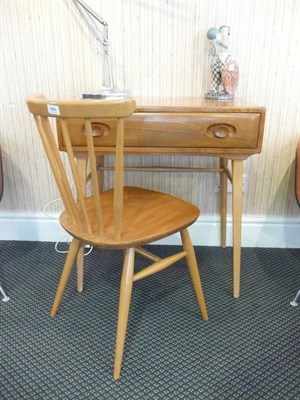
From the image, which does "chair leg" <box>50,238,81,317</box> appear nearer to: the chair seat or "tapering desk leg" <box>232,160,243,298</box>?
the chair seat

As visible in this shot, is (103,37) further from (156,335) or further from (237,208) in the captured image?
(156,335)

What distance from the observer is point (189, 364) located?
1.05m

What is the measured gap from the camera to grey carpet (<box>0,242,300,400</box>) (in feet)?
3.22

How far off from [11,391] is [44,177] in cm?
100

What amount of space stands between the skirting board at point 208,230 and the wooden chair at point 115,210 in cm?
56

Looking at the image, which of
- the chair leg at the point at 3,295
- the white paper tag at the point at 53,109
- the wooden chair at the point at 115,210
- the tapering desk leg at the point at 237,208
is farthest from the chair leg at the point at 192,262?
the chair leg at the point at 3,295

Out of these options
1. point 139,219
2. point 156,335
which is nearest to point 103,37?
point 139,219

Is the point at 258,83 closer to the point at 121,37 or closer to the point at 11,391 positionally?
the point at 121,37

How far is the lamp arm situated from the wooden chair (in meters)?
0.48

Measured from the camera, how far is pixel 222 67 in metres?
1.35

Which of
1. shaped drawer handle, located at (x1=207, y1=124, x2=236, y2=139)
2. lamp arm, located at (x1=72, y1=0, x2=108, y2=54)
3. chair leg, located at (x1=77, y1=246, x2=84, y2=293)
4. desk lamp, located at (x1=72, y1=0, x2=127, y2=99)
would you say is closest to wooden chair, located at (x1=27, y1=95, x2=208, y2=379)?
chair leg, located at (x1=77, y1=246, x2=84, y2=293)

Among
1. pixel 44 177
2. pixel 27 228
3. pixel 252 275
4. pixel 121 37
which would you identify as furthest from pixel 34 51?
pixel 252 275

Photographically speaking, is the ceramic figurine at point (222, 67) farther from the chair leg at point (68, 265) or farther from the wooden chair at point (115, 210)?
the chair leg at point (68, 265)

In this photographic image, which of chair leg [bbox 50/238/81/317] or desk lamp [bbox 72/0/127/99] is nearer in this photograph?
chair leg [bbox 50/238/81/317]
